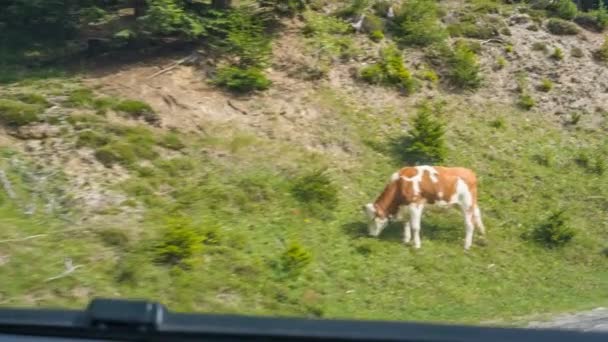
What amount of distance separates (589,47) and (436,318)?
13.6 metres

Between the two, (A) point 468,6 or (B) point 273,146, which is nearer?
(B) point 273,146

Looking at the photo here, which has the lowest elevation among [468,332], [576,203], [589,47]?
[576,203]

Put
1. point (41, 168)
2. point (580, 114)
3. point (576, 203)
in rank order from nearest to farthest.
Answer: point (41, 168)
point (576, 203)
point (580, 114)

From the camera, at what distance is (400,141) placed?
18375mm

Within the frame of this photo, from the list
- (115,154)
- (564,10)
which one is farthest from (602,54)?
(115,154)

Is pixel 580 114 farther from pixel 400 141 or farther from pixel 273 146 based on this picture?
pixel 273 146

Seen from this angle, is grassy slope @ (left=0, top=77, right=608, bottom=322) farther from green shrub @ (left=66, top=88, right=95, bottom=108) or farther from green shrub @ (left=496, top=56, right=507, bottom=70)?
green shrub @ (left=496, top=56, right=507, bottom=70)

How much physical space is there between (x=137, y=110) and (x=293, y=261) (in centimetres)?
490

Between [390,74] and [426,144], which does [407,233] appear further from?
[390,74]

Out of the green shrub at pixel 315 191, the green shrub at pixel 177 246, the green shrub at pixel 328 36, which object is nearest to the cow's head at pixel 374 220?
the green shrub at pixel 315 191

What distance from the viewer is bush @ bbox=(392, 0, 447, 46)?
21609 mm

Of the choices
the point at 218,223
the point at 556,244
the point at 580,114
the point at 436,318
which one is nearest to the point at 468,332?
the point at 436,318

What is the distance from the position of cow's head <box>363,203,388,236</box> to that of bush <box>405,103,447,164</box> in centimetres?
303

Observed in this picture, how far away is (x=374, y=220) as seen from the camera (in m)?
14.9
